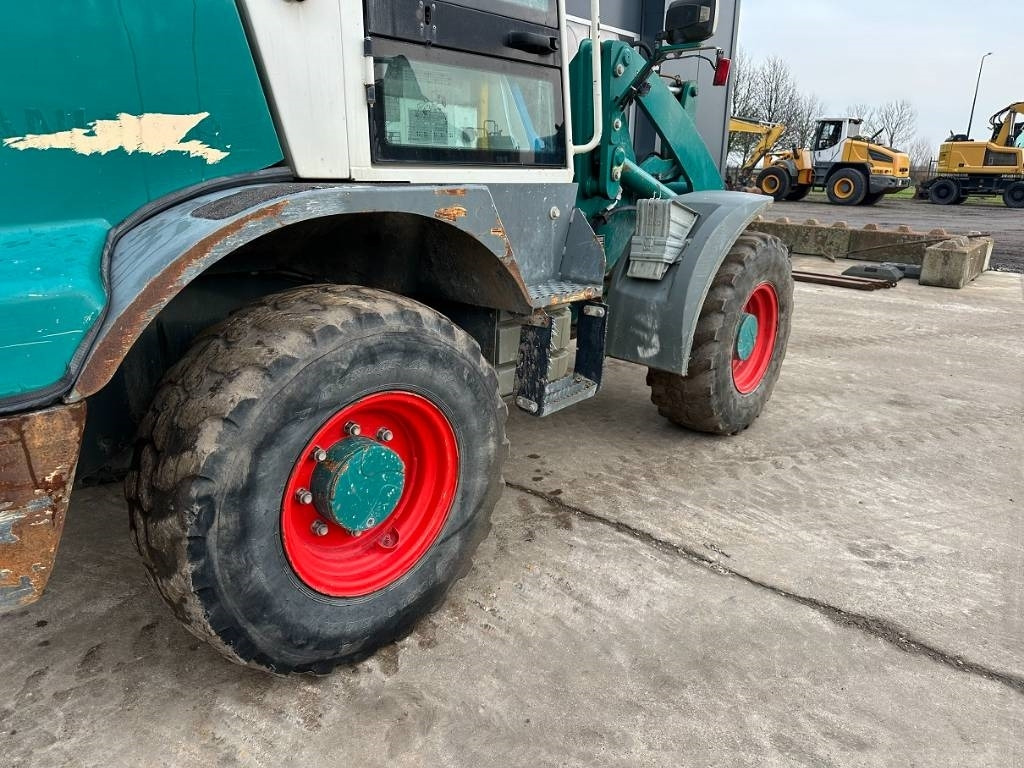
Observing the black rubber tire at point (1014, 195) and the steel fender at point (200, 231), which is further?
the black rubber tire at point (1014, 195)

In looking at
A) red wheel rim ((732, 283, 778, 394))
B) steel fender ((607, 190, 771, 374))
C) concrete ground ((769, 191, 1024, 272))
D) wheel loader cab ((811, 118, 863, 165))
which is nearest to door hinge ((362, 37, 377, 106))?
steel fender ((607, 190, 771, 374))

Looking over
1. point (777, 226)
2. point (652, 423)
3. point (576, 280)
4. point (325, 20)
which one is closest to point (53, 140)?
point (325, 20)

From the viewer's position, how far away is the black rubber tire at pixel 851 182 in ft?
78.9

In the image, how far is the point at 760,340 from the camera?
448cm

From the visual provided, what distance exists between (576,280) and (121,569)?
2087 millimetres

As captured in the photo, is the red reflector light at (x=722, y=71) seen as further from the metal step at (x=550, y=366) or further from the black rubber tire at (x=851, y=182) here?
the black rubber tire at (x=851, y=182)

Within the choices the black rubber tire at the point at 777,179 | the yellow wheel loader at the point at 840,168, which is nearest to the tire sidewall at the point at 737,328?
the black rubber tire at the point at 777,179

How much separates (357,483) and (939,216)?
78.2 ft

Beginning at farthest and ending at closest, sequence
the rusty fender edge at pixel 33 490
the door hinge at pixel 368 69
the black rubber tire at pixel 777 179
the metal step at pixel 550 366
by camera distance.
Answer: the black rubber tire at pixel 777 179, the metal step at pixel 550 366, the door hinge at pixel 368 69, the rusty fender edge at pixel 33 490

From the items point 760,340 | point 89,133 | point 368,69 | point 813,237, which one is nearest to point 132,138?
point 89,133

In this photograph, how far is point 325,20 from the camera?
6.73 ft

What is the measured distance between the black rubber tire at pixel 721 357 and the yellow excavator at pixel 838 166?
20961 mm

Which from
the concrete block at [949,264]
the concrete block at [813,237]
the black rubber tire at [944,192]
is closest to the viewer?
the concrete block at [949,264]

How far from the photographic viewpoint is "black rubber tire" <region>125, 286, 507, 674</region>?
1.80 metres
